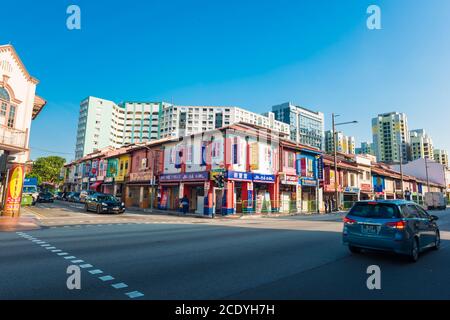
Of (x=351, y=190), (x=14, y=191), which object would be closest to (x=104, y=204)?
(x=14, y=191)

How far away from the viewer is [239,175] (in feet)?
87.1

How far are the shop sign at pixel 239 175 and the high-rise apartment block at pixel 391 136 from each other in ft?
328

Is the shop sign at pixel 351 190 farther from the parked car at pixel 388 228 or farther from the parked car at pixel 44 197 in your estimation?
the parked car at pixel 44 197

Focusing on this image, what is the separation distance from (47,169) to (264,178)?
72123mm

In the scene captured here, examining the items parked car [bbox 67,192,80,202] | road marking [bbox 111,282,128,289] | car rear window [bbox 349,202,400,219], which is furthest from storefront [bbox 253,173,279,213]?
parked car [bbox 67,192,80,202]

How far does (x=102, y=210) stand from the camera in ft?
81.6

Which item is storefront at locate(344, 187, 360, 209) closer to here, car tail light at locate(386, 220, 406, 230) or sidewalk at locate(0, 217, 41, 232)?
car tail light at locate(386, 220, 406, 230)

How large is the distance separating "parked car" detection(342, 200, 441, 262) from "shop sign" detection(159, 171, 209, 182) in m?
20.0

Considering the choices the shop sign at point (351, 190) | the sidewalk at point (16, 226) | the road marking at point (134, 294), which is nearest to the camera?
the road marking at point (134, 294)

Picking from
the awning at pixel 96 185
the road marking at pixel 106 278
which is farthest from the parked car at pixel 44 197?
the road marking at pixel 106 278

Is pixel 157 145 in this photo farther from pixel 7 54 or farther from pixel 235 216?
pixel 7 54

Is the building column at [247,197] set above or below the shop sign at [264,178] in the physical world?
below

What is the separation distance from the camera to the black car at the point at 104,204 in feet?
81.9
